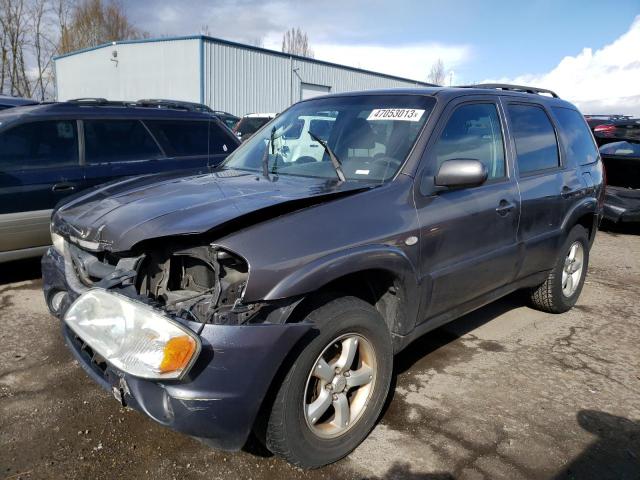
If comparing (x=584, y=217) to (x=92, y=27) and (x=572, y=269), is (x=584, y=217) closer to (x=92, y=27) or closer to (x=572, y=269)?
(x=572, y=269)

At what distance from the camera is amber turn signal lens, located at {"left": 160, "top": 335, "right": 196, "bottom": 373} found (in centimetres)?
189

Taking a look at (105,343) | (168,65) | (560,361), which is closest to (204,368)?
(105,343)

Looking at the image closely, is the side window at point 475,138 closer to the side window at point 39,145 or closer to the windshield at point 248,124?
the side window at point 39,145

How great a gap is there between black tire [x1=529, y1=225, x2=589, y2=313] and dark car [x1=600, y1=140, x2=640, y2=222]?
4.06 m

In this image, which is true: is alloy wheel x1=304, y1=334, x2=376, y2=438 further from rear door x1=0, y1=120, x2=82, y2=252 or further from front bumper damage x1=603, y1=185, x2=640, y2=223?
front bumper damage x1=603, y1=185, x2=640, y2=223

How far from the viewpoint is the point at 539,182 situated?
3.76 metres

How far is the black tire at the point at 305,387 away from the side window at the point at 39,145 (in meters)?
3.87

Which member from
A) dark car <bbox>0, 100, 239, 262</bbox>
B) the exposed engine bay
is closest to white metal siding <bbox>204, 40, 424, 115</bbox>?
dark car <bbox>0, 100, 239, 262</bbox>

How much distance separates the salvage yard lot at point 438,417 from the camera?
245 cm

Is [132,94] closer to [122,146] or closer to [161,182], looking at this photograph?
[122,146]

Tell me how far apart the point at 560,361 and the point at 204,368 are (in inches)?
114

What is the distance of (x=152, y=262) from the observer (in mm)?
2369

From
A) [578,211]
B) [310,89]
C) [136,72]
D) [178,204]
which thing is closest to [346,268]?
[178,204]

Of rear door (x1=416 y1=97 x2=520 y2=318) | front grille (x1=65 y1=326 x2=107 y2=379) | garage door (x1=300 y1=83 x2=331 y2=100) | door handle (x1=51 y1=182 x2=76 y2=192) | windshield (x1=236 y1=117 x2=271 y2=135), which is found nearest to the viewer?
front grille (x1=65 y1=326 x2=107 y2=379)
